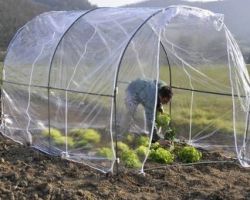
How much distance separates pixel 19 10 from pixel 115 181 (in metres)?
53.8

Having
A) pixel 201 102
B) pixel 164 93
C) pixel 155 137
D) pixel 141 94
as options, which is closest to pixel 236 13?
pixel 201 102

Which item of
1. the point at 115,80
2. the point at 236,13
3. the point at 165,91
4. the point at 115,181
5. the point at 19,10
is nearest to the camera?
the point at 115,181

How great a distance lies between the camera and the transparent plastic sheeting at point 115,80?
8.40m

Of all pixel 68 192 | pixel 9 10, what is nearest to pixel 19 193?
pixel 68 192

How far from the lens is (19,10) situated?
5894 centimetres

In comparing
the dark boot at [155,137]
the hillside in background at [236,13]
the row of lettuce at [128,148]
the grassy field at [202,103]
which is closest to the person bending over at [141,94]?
the row of lettuce at [128,148]

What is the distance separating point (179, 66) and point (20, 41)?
3633 mm

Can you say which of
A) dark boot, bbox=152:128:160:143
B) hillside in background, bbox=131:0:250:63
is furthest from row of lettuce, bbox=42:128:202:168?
hillside in background, bbox=131:0:250:63

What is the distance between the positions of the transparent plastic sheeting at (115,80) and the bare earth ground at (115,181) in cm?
33

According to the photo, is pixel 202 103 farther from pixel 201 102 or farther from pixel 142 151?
pixel 142 151

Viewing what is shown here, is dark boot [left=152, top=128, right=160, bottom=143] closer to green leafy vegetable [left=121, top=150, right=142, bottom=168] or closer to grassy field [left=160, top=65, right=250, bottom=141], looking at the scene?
grassy field [left=160, top=65, right=250, bottom=141]

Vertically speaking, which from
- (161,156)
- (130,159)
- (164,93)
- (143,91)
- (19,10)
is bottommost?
(19,10)

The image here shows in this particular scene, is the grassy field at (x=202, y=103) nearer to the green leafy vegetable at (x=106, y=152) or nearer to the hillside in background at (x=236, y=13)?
the green leafy vegetable at (x=106, y=152)

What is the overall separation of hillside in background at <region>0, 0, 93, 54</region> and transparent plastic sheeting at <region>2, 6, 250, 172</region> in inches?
1343
